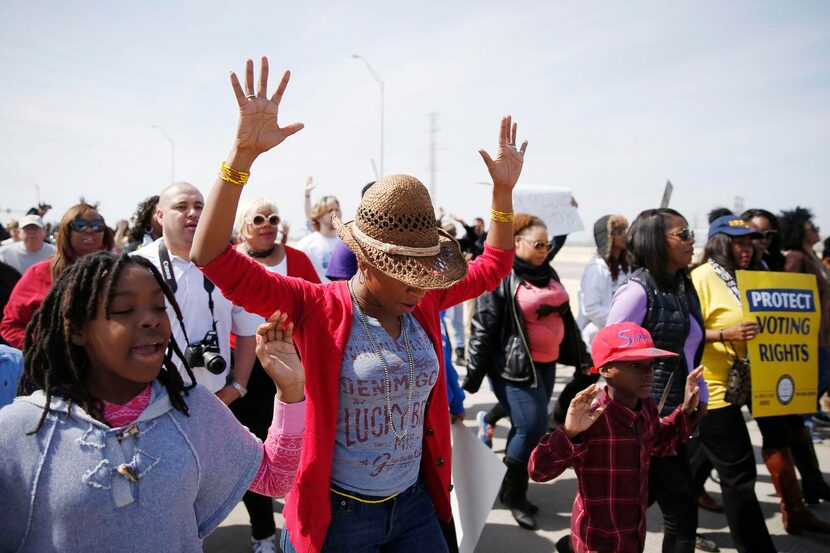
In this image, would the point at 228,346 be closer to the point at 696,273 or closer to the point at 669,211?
the point at 669,211

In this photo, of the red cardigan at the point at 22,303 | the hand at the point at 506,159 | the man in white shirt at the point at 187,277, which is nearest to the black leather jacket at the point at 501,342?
the hand at the point at 506,159

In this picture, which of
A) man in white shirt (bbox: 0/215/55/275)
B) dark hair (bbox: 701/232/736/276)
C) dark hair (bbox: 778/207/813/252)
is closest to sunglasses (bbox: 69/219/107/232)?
man in white shirt (bbox: 0/215/55/275)

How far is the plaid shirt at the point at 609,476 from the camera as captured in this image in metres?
2.84

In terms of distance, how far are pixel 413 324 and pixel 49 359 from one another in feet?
4.19

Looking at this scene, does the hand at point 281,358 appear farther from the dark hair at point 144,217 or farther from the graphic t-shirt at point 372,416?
the dark hair at point 144,217

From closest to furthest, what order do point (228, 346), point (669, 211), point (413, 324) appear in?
point (413, 324) < point (228, 346) < point (669, 211)

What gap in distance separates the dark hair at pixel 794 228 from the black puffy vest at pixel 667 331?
3.05 metres

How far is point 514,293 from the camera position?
15.0 feet

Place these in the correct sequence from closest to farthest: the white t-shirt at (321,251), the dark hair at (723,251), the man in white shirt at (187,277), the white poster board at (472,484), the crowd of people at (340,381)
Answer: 1. the crowd of people at (340,381)
2. the white poster board at (472,484)
3. the man in white shirt at (187,277)
4. the dark hair at (723,251)
5. the white t-shirt at (321,251)

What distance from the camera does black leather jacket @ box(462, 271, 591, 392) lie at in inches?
175

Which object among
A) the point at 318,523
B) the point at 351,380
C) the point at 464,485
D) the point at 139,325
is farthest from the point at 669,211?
the point at 139,325

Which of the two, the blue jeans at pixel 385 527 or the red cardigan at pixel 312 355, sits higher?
the red cardigan at pixel 312 355

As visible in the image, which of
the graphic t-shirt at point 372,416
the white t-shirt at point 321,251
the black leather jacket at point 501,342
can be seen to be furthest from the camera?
the white t-shirt at point 321,251

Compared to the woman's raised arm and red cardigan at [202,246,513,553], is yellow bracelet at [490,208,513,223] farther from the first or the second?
the woman's raised arm
